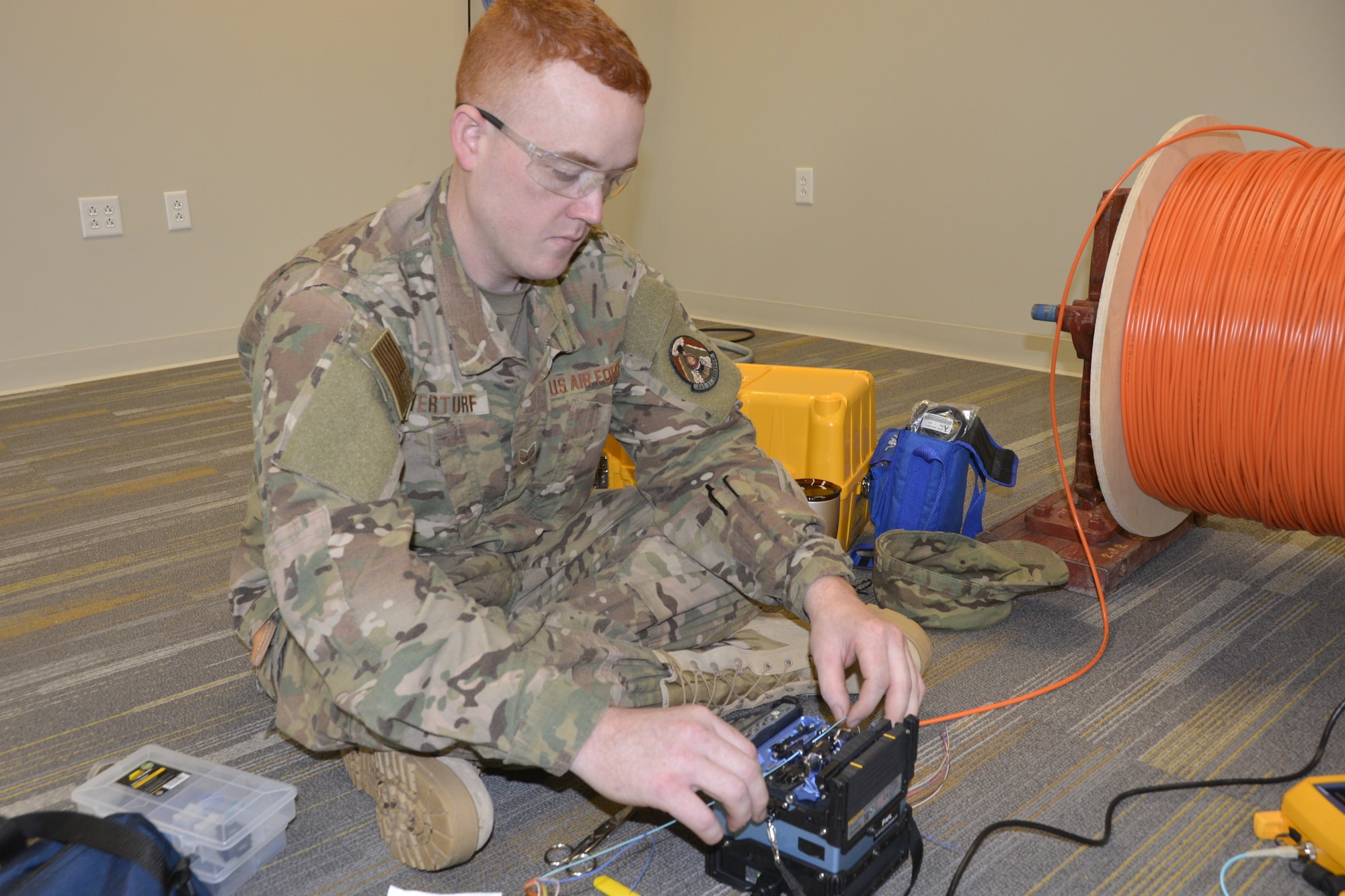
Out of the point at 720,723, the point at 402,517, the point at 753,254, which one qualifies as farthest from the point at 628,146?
the point at 753,254

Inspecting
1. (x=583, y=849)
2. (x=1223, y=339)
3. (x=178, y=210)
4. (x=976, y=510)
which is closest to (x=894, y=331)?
(x=976, y=510)

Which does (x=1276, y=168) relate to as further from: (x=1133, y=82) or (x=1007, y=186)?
(x=1007, y=186)

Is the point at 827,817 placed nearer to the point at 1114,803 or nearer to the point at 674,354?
the point at 1114,803

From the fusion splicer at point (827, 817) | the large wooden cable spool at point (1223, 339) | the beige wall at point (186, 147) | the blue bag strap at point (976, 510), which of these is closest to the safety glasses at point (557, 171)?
the fusion splicer at point (827, 817)

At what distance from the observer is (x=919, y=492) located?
89.6 inches

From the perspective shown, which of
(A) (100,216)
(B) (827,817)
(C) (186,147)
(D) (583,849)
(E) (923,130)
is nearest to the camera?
A: (B) (827,817)

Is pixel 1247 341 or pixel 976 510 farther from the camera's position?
pixel 976 510

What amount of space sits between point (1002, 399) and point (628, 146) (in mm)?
2561

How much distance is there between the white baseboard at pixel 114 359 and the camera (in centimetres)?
383

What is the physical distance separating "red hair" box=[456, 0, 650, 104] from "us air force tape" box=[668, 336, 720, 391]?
0.45m

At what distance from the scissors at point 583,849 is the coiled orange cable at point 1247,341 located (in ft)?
4.21

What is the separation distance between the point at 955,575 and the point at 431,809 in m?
1.20

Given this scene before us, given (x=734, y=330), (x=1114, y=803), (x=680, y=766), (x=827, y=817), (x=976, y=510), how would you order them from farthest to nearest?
(x=734, y=330) < (x=976, y=510) < (x=1114, y=803) < (x=827, y=817) < (x=680, y=766)

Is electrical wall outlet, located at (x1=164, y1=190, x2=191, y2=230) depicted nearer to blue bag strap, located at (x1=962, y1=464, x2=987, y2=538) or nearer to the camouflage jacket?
the camouflage jacket
